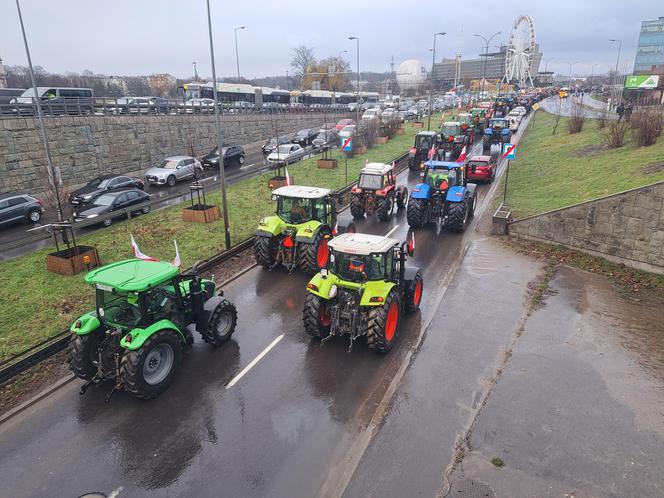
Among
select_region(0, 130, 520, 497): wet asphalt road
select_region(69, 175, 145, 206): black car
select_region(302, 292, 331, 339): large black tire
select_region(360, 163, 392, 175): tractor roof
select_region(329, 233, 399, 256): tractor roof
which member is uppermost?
select_region(360, 163, 392, 175): tractor roof

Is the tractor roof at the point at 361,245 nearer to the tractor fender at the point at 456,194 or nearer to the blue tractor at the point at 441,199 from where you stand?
the blue tractor at the point at 441,199

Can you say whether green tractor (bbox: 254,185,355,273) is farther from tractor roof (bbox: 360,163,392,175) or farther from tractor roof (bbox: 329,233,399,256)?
tractor roof (bbox: 360,163,392,175)

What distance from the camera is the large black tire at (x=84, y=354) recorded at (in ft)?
25.0

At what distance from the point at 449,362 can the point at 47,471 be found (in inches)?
293

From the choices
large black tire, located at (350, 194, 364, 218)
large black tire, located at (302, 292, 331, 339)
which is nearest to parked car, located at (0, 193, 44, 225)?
large black tire, located at (350, 194, 364, 218)

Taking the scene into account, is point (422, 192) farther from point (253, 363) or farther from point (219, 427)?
point (219, 427)

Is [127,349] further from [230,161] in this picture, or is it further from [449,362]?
[230,161]

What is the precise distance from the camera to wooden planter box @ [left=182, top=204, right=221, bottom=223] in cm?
1825

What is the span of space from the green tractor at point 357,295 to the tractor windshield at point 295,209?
3.96 metres

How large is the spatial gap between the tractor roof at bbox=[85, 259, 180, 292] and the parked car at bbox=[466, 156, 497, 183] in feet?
68.9

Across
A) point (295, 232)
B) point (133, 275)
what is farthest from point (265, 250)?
point (133, 275)

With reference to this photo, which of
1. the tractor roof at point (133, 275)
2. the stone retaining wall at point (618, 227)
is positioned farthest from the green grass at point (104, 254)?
the stone retaining wall at point (618, 227)

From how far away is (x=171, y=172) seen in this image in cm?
2712

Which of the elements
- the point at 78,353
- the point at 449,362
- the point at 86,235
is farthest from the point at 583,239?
the point at 86,235
